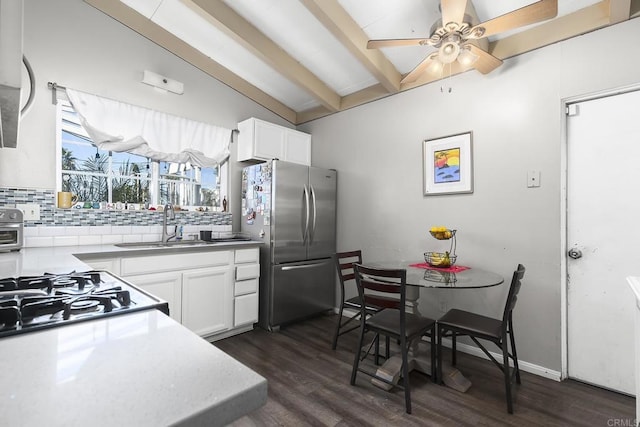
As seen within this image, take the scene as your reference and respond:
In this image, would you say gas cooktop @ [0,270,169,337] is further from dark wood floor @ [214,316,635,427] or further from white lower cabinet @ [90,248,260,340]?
white lower cabinet @ [90,248,260,340]

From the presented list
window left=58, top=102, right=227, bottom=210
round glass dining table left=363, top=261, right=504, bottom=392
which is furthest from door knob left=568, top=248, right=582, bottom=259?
window left=58, top=102, right=227, bottom=210

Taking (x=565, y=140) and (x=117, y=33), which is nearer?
(x=565, y=140)

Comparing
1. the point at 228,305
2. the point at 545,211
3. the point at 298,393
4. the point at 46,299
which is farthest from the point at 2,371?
the point at 545,211

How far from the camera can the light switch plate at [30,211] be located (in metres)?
2.44

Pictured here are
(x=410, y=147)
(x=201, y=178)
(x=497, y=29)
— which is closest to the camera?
(x=497, y=29)

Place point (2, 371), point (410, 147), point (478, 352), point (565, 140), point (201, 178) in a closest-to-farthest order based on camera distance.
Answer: point (2, 371), point (565, 140), point (478, 352), point (410, 147), point (201, 178)

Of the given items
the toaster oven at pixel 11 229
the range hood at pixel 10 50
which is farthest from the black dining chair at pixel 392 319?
the toaster oven at pixel 11 229

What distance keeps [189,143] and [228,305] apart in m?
1.72

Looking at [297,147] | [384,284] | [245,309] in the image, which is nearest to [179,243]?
[245,309]

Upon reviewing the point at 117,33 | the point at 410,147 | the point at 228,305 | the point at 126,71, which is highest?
the point at 117,33

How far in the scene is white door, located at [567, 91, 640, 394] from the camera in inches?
84.4

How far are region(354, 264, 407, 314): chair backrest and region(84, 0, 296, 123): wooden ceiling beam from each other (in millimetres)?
2648

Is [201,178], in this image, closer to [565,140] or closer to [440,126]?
[440,126]

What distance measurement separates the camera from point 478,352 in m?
2.72
